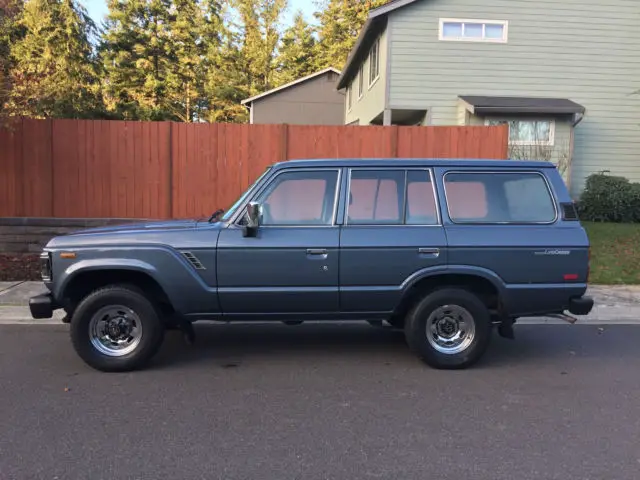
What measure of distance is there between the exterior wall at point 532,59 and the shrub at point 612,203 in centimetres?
131

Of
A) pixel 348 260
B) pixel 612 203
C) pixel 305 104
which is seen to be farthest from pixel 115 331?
pixel 305 104

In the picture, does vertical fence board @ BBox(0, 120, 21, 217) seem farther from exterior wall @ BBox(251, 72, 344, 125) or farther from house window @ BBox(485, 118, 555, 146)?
exterior wall @ BBox(251, 72, 344, 125)

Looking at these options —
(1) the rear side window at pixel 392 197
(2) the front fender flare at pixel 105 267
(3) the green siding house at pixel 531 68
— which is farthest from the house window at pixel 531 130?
(2) the front fender flare at pixel 105 267

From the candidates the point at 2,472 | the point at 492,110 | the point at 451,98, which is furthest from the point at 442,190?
the point at 451,98

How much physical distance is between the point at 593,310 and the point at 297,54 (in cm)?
3433

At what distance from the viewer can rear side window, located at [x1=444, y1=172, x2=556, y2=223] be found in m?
5.20

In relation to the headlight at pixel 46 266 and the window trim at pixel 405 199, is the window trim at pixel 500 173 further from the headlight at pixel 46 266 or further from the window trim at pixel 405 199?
the headlight at pixel 46 266

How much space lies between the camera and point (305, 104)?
28281 millimetres

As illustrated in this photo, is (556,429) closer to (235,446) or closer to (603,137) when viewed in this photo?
(235,446)

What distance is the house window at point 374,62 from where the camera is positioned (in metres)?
17.4

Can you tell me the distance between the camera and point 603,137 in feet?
52.7

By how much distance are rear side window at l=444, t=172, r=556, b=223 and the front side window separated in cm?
112

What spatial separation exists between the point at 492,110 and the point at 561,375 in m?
11.0

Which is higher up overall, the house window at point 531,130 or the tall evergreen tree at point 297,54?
the tall evergreen tree at point 297,54
